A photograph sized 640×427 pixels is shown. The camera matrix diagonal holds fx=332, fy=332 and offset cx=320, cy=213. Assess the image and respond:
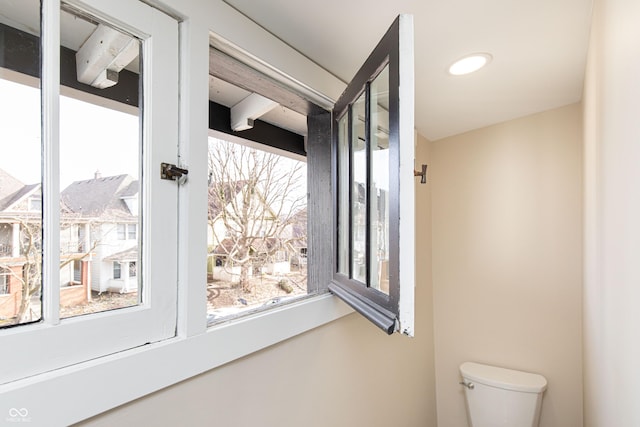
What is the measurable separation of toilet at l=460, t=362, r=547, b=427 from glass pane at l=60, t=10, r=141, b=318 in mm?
1986

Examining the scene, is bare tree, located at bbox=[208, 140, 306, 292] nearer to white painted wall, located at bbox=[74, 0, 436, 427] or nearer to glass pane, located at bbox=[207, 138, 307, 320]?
glass pane, located at bbox=[207, 138, 307, 320]

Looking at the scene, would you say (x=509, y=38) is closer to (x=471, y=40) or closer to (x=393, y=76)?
(x=471, y=40)

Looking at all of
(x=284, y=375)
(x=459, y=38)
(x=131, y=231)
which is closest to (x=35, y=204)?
(x=131, y=231)

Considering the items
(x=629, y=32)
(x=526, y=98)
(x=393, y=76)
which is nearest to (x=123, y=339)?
(x=393, y=76)

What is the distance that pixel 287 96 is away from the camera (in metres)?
1.20

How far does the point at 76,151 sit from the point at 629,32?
3.81 ft

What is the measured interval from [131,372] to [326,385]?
76cm

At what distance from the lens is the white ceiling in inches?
38.9

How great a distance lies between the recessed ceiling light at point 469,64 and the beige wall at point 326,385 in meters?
0.70

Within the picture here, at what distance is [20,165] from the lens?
58 centimetres

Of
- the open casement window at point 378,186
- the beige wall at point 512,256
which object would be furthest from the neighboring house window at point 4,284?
the beige wall at point 512,256

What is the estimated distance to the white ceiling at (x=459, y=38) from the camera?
987mm

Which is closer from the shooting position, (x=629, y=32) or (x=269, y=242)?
(x=629, y=32)

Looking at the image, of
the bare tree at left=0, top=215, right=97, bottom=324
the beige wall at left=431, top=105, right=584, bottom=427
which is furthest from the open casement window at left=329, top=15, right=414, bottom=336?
the beige wall at left=431, top=105, right=584, bottom=427
